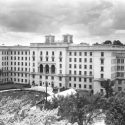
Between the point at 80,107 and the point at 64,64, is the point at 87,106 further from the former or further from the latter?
the point at 64,64

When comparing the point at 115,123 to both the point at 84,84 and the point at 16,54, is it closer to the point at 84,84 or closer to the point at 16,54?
the point at 84,84

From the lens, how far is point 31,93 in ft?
263

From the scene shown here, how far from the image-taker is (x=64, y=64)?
289 feet

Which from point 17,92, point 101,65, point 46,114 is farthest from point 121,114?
point 17,92

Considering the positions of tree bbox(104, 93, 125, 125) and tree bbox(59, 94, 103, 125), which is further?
tree bbox(59, 94, 103, 125)

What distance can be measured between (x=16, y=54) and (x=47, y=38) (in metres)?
15.5

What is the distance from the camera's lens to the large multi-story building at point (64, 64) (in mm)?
80688

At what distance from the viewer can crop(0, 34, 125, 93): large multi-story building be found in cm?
8069

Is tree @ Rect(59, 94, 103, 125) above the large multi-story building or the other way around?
the other way around

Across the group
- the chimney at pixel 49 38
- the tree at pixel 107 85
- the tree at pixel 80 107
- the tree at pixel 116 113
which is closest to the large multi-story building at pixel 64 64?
the chimney at pixel 49 38

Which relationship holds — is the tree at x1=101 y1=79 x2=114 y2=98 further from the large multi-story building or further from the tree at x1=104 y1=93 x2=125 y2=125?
the tree at x1=104 y1=93 x2=125 y2=125

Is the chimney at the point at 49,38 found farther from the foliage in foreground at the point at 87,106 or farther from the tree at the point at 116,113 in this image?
the tree at the point at 116,113

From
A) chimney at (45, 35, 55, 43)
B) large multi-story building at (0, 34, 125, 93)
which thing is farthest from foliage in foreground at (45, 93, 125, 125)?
chimney at (45, 35, 55, 43)

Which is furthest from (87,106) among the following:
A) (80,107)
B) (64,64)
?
(64,64)
